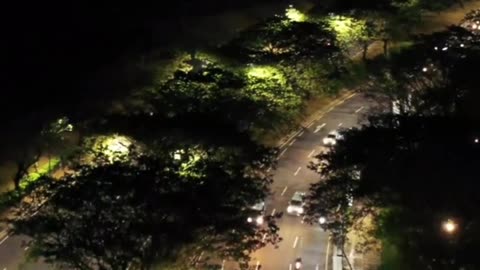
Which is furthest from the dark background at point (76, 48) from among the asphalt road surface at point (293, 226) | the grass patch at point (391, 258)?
the grass patch at point (391, 258)

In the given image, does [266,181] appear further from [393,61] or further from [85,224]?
[393,61]

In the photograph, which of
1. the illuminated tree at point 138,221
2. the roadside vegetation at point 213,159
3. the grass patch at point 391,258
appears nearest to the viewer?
the illuminated tree at point 138,221

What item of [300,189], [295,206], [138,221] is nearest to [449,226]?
[138,221]

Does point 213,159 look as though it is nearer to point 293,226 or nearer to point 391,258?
point 391,258

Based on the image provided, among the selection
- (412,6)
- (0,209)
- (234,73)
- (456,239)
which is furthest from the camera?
(412,6)

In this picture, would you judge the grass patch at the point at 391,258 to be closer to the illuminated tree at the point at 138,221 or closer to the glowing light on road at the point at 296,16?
the illuminated tree at the point at 138,221

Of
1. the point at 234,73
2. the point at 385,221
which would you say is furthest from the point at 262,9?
the point at 385,221
